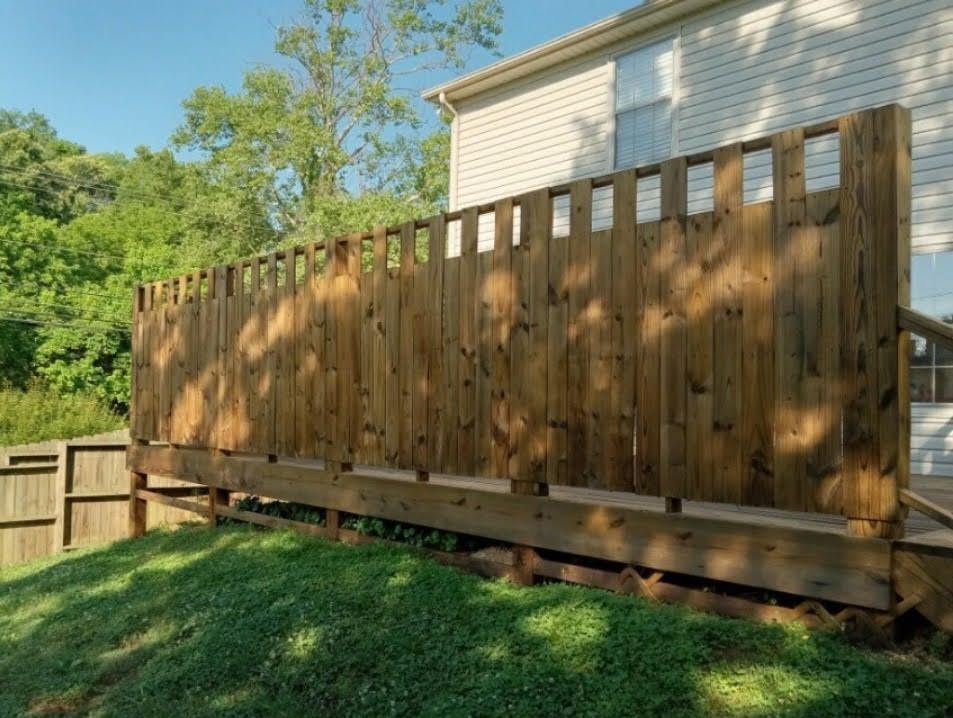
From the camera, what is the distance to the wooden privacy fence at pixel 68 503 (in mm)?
9266

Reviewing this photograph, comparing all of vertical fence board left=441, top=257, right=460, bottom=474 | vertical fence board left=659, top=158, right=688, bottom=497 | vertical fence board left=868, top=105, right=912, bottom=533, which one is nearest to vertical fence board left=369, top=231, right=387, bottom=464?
vertical fence board left=441, top=257, right=460, bottom=474

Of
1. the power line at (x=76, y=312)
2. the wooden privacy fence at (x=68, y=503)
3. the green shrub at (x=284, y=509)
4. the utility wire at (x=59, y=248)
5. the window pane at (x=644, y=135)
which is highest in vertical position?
the utility wire at (x=59, y=248)

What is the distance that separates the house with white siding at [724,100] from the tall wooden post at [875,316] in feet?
13.8

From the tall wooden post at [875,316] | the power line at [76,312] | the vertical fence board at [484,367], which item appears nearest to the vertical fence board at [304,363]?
the vertical fence board at [484,367]

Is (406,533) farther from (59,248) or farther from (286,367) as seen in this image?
(59,248)

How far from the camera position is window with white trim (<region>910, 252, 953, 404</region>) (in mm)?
6602

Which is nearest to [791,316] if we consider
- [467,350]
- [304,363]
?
[467,350]

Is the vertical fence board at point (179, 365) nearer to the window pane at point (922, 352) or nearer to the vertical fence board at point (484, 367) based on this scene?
the vertical fence board at point (484, 367)

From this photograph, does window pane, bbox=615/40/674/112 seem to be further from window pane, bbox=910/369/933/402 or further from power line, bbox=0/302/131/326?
power line, bbox=0/302/131/326

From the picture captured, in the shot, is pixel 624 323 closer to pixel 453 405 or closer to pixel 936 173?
pixel 453 405

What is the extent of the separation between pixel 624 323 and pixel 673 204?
0.57 metres

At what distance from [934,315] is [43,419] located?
17850mm

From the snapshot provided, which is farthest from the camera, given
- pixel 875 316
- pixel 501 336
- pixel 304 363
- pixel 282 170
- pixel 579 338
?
pixel 282 170

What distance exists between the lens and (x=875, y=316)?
2975 millimetres
